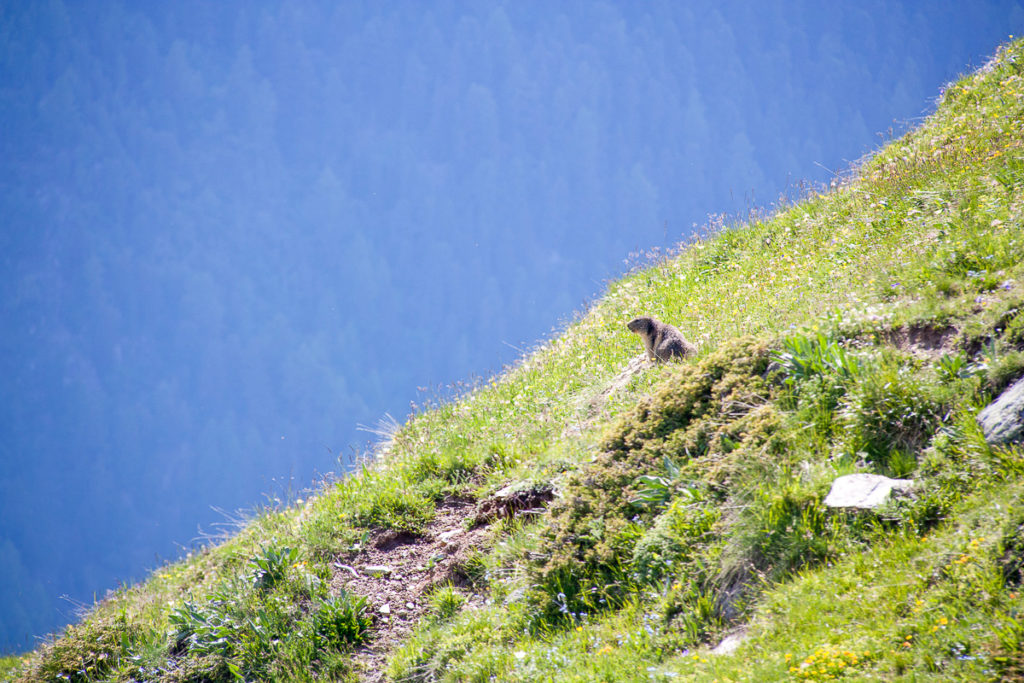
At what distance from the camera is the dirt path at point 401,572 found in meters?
7.22

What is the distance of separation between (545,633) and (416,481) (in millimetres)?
4042

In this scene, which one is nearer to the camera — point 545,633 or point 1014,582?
point 1014,582

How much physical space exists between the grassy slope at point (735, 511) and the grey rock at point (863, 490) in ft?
0.33

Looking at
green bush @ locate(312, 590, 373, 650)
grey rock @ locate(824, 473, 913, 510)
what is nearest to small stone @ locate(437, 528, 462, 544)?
green bush @ locate(312, 590, 373, 650)

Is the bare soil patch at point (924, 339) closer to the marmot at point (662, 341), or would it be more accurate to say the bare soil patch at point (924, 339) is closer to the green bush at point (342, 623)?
the marmot at point (662, 341)

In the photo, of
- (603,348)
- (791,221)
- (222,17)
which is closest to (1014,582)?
(603,348)

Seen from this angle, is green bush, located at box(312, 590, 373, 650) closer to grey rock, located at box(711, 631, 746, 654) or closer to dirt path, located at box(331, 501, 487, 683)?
dirt path, located at box(331, 501, 487, 683)

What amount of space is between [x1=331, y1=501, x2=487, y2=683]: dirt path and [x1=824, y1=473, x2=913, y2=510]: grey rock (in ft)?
12.2

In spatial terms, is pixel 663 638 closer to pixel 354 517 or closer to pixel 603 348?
pixel 354 517

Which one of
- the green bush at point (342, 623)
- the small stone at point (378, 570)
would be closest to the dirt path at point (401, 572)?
the small stone at point (378, 570)

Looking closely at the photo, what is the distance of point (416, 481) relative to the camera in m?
9.54

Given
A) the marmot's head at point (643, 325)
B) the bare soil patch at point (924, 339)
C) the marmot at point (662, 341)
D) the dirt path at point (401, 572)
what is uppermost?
the marmot's head at point (643, 325)

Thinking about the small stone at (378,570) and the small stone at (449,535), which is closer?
the small stone at (378,570)

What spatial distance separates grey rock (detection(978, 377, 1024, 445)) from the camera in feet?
14.8
